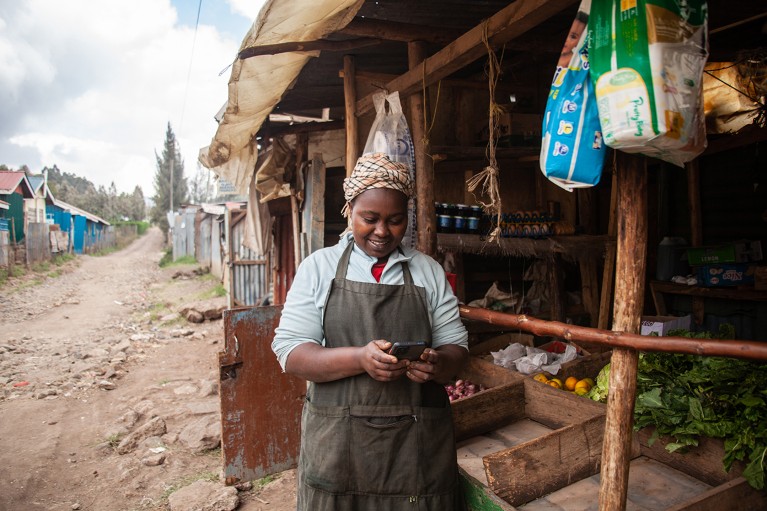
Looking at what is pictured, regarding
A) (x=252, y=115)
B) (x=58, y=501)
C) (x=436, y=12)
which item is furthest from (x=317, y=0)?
(x=58, y=501)

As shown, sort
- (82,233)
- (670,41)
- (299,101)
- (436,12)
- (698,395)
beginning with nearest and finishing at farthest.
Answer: (670,41) < (698,395) < (436,12) < (299,101) < (82,233)

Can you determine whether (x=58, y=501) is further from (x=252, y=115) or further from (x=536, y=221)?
(x=536, y=221)

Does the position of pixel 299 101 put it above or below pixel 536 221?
above

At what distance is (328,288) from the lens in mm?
1886

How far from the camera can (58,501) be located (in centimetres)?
411

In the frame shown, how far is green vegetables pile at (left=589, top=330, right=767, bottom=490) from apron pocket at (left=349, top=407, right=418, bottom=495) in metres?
1.20

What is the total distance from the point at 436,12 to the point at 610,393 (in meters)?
2.63

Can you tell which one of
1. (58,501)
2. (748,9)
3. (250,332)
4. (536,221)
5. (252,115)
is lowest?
(58,501)

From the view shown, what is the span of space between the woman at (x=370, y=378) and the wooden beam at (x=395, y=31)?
5.37 feet

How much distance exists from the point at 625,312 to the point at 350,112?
2960mm

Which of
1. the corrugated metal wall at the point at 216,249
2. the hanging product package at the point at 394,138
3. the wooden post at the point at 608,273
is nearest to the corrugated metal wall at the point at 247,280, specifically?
the corrugated metal wall at the point at 216,249

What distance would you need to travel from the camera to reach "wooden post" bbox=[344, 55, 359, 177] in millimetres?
3932

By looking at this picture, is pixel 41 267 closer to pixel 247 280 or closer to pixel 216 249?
pixel 216 249

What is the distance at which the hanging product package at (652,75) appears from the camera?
1.39m
